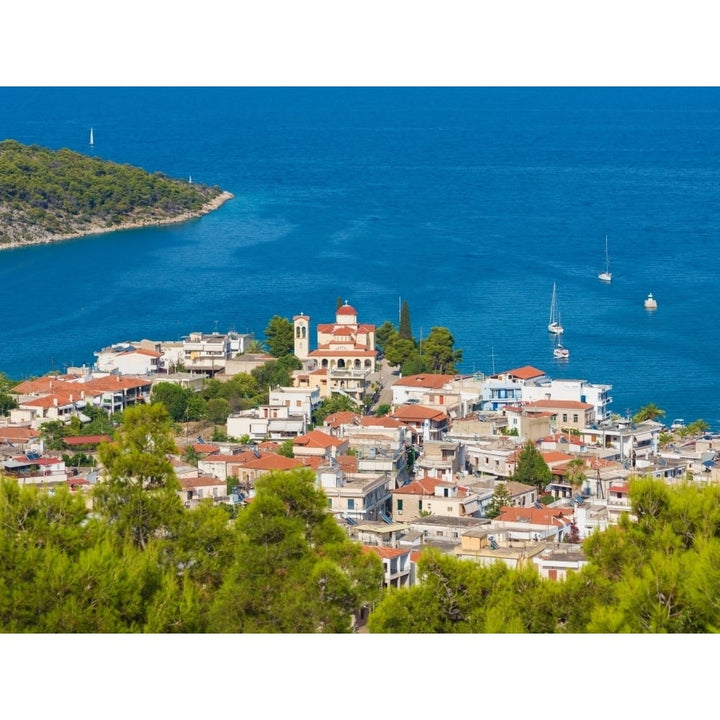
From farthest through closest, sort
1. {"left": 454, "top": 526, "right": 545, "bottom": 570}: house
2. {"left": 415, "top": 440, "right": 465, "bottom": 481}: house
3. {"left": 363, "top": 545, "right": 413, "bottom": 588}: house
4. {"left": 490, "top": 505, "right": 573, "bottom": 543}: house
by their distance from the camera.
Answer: {"left": 415, "top": 440, "right": 465, "bottom": 481}: house < {"left": 490, "top": 505, "right": 573, "bottom": 543}: house < {"left": 454, "top": 526, "right": 545, "bottom": 570}: house < {"left": 363, "top": 545, "right": 413, "bottom": 588}: house

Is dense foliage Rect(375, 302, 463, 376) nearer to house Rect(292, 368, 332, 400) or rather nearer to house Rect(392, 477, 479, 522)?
house Rect(292, 368, 332, 400)

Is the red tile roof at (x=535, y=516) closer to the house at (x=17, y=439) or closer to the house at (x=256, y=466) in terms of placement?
the house at (x=256, y=466)

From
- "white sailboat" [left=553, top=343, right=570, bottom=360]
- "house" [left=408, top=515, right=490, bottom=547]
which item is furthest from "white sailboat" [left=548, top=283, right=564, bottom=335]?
"house" [left=408, top=515, right=490, bottom=547]

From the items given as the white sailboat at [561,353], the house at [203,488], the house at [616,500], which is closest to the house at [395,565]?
the house at [616,500]

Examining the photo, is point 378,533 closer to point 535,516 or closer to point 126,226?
point 535,516

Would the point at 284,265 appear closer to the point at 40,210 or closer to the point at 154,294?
the point at 154,294

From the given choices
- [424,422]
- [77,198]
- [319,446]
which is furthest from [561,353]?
[77,198]

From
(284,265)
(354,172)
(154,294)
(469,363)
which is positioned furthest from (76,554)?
(354,172)

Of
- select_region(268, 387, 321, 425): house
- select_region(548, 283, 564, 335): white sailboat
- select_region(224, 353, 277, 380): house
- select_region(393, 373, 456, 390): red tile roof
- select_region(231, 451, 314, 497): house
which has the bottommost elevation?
select_region(231, 451, 314, 497): house
